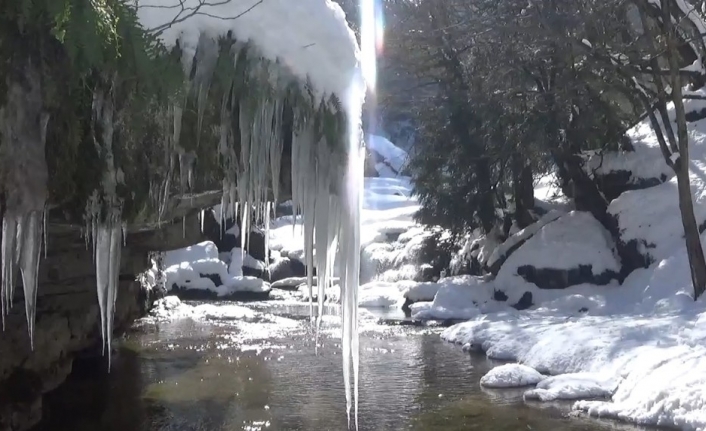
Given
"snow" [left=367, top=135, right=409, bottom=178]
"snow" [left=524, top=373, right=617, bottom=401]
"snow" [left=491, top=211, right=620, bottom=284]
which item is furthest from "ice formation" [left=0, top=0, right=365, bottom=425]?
"snow" [left=367, top=135, right=409, bottom=178]

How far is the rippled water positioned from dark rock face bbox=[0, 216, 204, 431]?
0.35 m

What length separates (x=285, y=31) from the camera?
4379 millimetres

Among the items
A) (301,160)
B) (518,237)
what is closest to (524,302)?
(518,237)

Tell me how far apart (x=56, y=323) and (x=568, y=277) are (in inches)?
446

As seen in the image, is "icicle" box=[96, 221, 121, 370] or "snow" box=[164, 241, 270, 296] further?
"snow" box=[164, 241, 270, 296]

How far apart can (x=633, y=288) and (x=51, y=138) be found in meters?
13.5

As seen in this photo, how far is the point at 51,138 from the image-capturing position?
388 centimetres

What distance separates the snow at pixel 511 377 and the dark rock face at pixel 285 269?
16.8 meters

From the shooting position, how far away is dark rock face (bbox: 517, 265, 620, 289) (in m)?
15.9

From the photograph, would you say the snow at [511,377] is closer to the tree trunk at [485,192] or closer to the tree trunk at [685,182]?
the tree trunk at [685,182]

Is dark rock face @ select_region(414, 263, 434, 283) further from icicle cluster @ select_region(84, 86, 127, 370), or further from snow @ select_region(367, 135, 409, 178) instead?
snow @ select_region(367, 135, 409, 178)

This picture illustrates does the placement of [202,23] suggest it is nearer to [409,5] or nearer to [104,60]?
[104,60]

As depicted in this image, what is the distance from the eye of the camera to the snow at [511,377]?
372 inches

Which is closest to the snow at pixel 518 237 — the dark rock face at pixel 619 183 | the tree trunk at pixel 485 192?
the tree trunk at pixel 485 192
